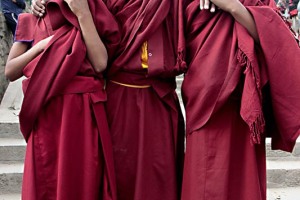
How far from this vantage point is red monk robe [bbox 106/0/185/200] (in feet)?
5.55

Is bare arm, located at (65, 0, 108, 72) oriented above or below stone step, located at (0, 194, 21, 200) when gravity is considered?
above

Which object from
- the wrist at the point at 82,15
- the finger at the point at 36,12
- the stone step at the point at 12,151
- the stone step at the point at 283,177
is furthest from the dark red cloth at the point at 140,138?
the stone step at the point at 12,151

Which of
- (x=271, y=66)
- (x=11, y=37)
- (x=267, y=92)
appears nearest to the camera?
(x=271, y=66)

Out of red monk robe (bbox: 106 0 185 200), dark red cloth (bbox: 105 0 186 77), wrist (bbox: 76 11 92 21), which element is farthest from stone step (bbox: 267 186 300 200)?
wrist (bbox: 76 11 92 21)

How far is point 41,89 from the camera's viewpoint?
1598 millimetres

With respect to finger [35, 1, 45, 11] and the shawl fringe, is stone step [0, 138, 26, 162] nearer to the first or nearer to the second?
finger [35, 1, 45, 11]

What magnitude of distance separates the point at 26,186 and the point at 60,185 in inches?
6.0

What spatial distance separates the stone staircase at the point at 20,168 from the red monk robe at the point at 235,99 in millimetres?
1640

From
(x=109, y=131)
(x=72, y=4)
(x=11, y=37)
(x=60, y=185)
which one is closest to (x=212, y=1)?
(x=72, y=4)

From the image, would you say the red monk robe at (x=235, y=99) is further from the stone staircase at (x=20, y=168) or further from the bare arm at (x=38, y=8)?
the stone staircase at (x=20, y=168)

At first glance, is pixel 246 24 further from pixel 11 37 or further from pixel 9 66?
pixel 11 37

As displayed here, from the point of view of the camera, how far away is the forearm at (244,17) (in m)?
1.59

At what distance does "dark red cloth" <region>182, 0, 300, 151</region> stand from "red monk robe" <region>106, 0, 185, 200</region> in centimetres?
11

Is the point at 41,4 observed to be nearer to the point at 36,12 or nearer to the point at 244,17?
the point at 36,12
